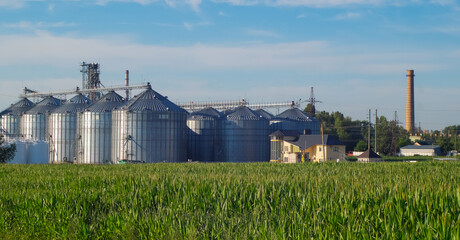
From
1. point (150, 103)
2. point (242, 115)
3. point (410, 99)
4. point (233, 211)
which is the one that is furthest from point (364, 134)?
point (233, 211)

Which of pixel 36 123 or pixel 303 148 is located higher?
pixel 36 123

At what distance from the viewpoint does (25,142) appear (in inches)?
3211

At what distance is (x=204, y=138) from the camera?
95938 millimetres

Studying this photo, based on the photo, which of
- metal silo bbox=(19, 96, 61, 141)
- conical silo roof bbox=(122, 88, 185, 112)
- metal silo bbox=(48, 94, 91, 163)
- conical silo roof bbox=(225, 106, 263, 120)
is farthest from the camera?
metal silo bbox=(19, 96, 61, 141)

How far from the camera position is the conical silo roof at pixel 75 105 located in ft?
314

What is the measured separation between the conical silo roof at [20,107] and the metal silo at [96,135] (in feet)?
72.9

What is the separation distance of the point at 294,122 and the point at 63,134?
40885 mm

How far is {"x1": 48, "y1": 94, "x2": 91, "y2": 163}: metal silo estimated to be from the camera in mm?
93688

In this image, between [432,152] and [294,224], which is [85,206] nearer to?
[294,224]

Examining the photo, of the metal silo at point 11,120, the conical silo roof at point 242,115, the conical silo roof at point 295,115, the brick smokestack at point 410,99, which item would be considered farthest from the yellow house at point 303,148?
the brick smokestack at point 410,99

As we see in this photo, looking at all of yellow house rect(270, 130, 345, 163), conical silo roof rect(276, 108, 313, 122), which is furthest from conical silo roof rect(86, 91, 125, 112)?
conical silo roof rect(276, 108, 313, 122)

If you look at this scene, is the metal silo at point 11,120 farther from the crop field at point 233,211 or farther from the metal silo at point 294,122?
the crop field at point 233,211

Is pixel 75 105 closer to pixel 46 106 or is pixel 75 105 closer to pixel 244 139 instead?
pixel 46 106

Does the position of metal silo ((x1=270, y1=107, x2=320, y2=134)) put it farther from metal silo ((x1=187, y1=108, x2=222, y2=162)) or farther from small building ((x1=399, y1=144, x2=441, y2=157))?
small building ((x1=399, y1=144, x2=441, y2=157))
